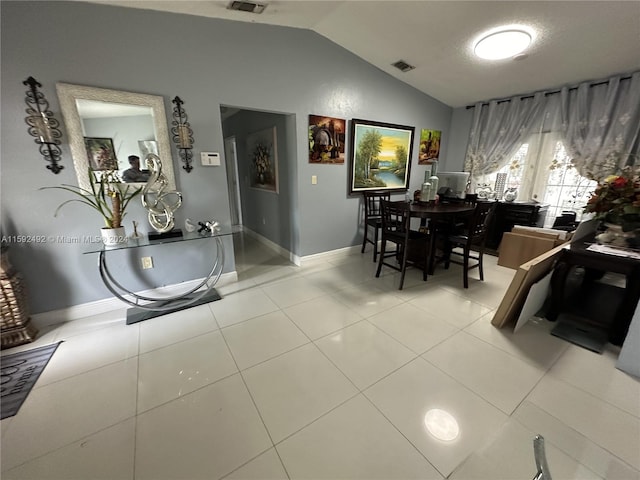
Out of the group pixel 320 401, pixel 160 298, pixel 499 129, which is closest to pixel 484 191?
pixel 499 129

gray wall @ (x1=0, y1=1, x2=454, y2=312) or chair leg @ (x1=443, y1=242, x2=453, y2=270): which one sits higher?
gray wall @ (x1=0, y1=1, x2=454, y2=312)

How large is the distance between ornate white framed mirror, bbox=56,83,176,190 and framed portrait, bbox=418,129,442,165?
3.71m

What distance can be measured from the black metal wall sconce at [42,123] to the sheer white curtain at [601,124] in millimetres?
5361

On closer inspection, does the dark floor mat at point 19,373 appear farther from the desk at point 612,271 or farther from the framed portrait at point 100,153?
the desk at point 612,271

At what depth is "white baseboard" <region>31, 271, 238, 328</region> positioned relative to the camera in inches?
80.8

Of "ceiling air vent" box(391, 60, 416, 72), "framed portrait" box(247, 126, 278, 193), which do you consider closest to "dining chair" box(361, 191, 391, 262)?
"framed portrait" box(247, 126, 278, 193)

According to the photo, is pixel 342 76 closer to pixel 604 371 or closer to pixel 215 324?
pixel 215 324

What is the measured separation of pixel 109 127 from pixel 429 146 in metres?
4.31

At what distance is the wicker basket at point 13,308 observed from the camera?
1744mm

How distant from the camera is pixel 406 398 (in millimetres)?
1414

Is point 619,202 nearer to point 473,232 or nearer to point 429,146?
point 473,232

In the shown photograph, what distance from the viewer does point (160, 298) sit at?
2.40 metres

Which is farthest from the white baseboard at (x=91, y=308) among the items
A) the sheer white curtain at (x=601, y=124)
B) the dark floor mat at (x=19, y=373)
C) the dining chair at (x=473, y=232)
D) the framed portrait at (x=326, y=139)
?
the sheer white curtain at (x=601, y=124)

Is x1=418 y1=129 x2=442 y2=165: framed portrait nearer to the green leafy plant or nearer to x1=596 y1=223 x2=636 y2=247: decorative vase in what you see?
x1=596 y1=223 x2=636 y2=247: decorative vase
